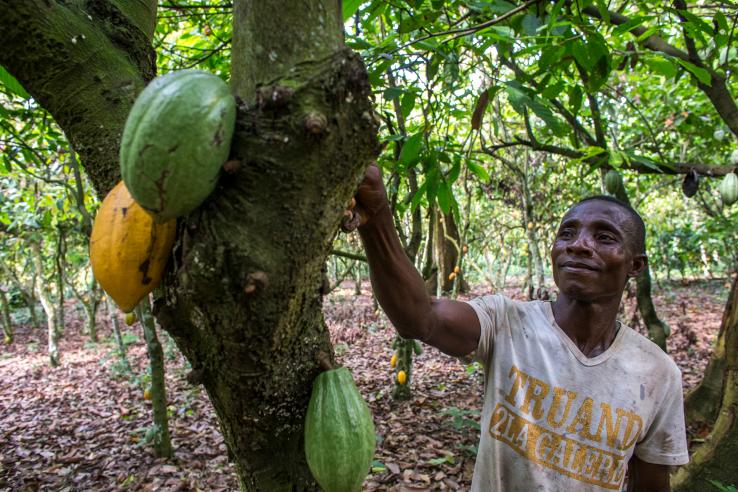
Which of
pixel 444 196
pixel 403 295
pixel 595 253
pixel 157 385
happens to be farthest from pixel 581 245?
pixel 157 385

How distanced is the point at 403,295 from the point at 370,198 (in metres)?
0.38

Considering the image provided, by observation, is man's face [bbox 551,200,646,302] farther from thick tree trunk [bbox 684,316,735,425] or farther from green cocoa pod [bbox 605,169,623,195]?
green cocoa pod [bbox 605,169,623,195]

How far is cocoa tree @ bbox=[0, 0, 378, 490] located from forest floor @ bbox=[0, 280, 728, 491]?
7.58ft

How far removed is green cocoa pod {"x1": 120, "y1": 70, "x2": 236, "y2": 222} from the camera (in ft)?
1.84

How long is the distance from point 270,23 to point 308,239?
27 cm

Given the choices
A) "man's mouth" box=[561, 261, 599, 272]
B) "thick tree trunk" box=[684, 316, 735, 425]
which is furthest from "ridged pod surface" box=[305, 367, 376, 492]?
"thick tree trunk" box=[684, 316, 735, 425]

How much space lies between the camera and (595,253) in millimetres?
1441

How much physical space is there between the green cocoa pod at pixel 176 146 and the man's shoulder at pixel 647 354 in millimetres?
1359

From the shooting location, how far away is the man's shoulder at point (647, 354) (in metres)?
1.43

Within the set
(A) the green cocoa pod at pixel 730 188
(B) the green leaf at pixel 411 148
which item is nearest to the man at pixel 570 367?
(B) the green leaf at pixel 411 148

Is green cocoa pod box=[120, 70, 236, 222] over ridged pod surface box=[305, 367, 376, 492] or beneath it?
over

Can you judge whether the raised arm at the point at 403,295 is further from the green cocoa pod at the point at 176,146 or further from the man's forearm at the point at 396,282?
Answer: the green cocoa pod at the point at 176,146

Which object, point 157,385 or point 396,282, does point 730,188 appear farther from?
point 157,385

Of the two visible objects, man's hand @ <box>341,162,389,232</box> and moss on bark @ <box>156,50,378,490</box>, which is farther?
man's hand @ <box>341,162,389,232</box>
